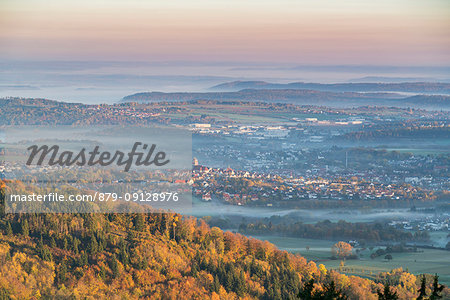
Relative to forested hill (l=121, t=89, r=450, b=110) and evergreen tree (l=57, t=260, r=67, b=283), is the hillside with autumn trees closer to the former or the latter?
evergreen tree (l=57, t=260, r=67, b=283)

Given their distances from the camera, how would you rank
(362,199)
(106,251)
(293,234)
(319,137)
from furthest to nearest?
(319,137), (362,199), (293,234), (106,251)

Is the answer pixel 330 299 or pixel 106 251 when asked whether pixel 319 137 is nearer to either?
pixel 106 251

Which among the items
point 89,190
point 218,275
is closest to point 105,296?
point 218,275

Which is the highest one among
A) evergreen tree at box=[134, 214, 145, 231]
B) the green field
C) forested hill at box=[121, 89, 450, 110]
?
forested hill at box=[121, 89, 450, 110]

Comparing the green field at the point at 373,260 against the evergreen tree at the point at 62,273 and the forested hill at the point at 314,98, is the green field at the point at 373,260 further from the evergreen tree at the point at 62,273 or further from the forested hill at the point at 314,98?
the forested hill at the point at 314,98

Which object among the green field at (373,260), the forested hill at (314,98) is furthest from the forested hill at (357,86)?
the green field at (373,260)

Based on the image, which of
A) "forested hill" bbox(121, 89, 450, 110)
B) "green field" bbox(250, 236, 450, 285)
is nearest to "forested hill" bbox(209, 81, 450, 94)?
"forested hill" bbox(121, 89, 450, 110)

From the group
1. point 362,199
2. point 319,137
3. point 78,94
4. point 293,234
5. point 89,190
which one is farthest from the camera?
point 78,94

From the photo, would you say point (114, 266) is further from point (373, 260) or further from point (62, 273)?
point (373, 260)
